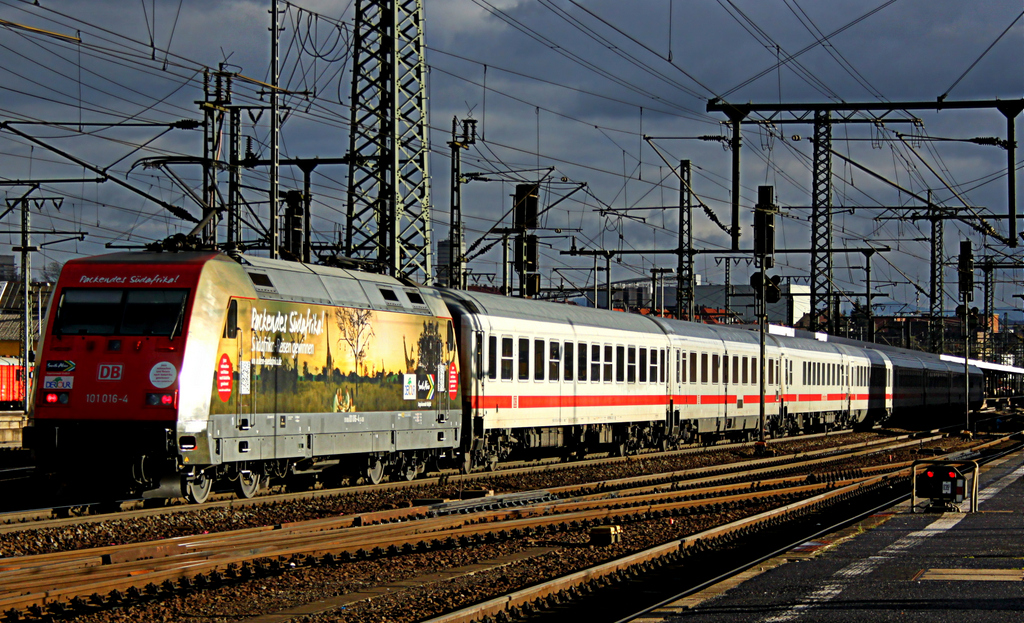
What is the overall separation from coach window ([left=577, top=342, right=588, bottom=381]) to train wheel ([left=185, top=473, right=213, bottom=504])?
12554mm

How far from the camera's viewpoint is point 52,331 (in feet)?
56.8

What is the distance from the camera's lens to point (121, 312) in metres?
17.1

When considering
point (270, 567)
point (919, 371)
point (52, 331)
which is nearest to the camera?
point (270, 567)

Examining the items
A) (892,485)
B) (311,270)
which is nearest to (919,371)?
(892,485)

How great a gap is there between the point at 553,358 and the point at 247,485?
10.5 metres

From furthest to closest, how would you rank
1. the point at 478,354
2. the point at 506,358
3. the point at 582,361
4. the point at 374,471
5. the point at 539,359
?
the point at 582,361
the point at 539,359
the point at 506,358
the point at 478,354
the point at 374,471

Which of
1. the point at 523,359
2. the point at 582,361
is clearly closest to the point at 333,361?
the point at 523,359

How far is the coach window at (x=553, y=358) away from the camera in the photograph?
2764cm

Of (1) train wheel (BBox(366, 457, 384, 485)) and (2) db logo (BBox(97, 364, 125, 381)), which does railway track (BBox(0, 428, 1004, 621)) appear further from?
(2) db logo (BBox(97, 364, 125, 381))

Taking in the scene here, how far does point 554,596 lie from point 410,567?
2256 millimetres

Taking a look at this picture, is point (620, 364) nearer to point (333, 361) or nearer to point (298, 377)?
point (333, 361)

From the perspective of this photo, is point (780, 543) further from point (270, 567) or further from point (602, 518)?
point (270, 567)

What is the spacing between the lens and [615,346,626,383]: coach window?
31.2 metres

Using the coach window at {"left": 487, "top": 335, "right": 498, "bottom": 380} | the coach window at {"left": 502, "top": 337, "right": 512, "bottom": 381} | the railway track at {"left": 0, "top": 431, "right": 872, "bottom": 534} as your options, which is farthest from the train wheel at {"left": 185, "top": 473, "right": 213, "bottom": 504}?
the coach window at {"left": 502, "top": 337, "right": 512, "bottom": 381}
